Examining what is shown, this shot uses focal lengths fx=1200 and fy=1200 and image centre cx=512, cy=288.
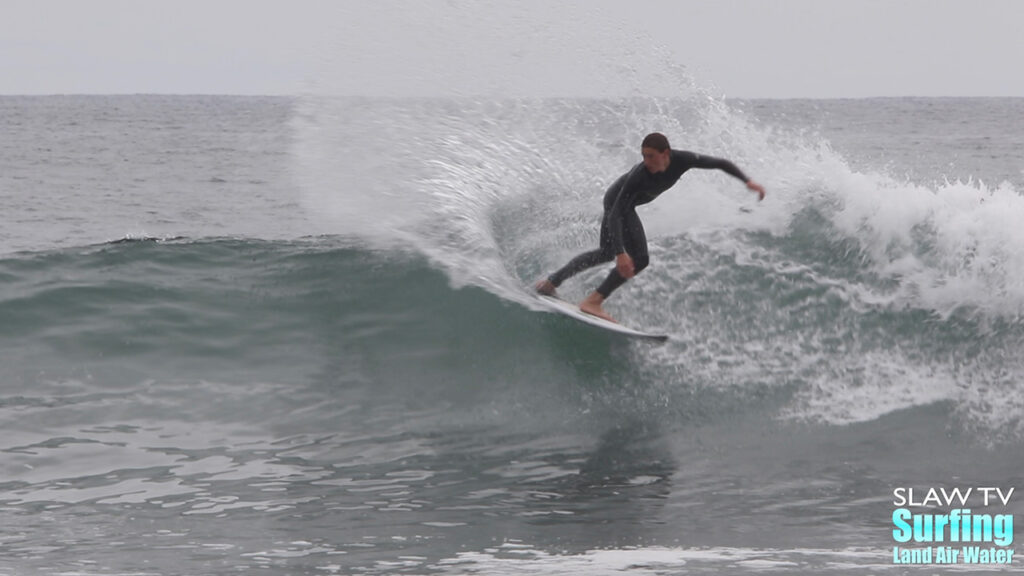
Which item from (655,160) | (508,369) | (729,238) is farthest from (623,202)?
(729,238)

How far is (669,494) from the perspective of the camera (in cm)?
728

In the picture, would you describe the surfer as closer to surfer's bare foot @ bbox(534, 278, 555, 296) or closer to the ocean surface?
surfer's bare foot @ bbox(534, 278, 555, 296)

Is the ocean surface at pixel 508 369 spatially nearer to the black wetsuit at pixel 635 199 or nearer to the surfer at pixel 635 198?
the surfer at pixel 635 198

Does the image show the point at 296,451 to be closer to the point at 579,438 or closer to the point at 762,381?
the point at 579,438

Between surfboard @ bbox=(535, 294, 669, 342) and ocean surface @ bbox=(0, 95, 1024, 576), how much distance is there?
0.28 meters

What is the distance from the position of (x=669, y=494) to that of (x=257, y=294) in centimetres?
569

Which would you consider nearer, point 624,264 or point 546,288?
point 624,264

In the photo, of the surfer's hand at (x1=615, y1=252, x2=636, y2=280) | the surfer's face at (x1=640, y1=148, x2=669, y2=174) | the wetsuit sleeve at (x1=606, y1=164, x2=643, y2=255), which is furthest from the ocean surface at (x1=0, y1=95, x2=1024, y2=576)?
the surfer's face at (x1=640, y1=148, x2=669, y2=174)

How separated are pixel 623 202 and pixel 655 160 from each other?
0.42 meters

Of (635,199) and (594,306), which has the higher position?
(635,199)

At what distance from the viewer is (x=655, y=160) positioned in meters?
9.11

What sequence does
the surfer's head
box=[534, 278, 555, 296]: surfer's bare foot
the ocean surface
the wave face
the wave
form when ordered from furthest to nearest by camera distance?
box=[534, 278, 555, 296]: surfer's bare foot < the wave face < the wave < the surfer's head < the ocean surface

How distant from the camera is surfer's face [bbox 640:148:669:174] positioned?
9.07 m

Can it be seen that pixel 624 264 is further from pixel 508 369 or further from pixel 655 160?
pixel 508 369
